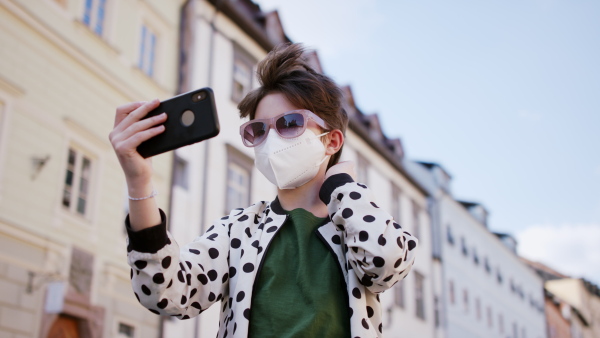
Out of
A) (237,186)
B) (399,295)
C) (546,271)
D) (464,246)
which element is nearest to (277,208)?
(237,186)

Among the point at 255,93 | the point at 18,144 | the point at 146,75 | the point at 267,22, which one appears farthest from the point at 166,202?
the point at 255,93

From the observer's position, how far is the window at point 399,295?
2548cm

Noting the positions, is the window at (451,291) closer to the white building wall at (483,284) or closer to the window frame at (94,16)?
the white building wall at (483,284)

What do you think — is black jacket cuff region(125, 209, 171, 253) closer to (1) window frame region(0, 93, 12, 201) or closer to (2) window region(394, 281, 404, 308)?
(1) window frame region(0, 93, 12, 201)

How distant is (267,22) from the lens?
64.3 ft

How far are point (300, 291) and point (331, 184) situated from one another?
14.8 inches

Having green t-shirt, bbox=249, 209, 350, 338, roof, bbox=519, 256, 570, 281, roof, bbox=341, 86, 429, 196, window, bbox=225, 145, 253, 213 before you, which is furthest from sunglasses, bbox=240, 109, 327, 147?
roof, bbox=519, 256, 570, 281

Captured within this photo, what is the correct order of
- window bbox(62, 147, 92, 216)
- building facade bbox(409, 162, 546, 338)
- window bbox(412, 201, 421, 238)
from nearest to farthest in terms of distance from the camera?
window bbox(62, 147, 92, 216)
window bbox(412, 201, 421, 238)
building facade bbox(409, 162, 546, 338)

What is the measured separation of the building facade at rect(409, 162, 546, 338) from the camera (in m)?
30.7

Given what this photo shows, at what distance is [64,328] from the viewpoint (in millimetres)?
11570

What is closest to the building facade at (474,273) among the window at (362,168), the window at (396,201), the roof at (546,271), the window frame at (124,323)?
the window at (396,201)

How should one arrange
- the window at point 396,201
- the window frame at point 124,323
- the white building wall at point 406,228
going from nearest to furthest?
the window frame at point 124,323 → the white building wall at point 406,228 → the window at point 396,201

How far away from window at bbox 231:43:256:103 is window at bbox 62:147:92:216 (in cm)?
566

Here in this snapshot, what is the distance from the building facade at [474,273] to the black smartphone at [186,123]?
94.2 feet
